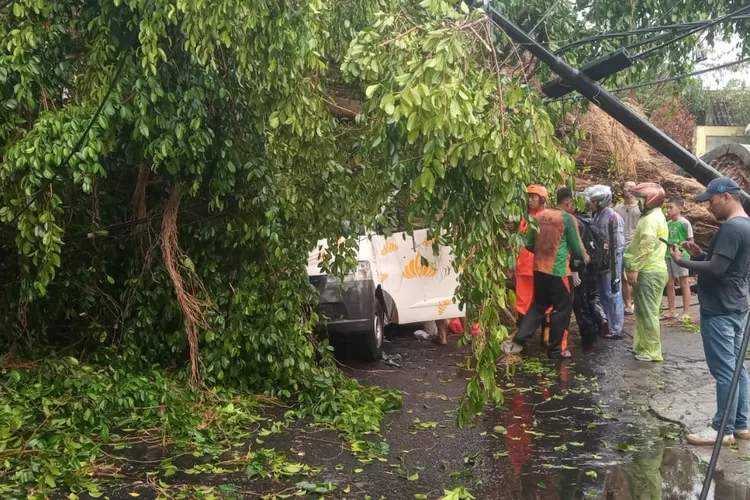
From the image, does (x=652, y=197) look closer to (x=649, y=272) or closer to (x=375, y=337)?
(x=649, y=272)

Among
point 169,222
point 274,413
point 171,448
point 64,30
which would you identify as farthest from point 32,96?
point 274,413

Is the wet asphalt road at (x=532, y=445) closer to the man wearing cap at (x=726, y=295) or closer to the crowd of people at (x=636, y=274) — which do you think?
the man wearing cap at (x=726, y=295)

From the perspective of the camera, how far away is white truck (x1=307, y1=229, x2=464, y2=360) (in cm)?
820


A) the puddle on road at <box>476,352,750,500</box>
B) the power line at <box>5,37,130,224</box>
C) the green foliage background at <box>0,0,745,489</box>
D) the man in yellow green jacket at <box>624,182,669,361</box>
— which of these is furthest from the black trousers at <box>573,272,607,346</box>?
the power line at <box>5,37,130,224</box>

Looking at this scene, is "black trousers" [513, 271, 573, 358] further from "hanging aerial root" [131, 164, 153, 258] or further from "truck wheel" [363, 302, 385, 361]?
"hanging aerial root" [131, 164, 153, 258]

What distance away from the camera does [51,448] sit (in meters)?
5.34

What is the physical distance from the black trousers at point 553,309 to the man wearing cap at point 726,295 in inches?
108

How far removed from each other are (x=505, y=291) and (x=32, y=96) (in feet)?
11.8

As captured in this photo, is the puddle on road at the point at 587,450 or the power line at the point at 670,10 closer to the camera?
the puddle on road at the point at 587,450

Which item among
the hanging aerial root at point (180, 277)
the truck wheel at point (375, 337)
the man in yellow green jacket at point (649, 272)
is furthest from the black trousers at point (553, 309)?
the hanging aerial root at point (180, 277)

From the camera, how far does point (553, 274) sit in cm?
852

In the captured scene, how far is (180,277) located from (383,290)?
2.83 m

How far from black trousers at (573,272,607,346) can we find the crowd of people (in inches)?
0.5

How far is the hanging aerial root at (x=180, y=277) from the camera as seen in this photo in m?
6.60
